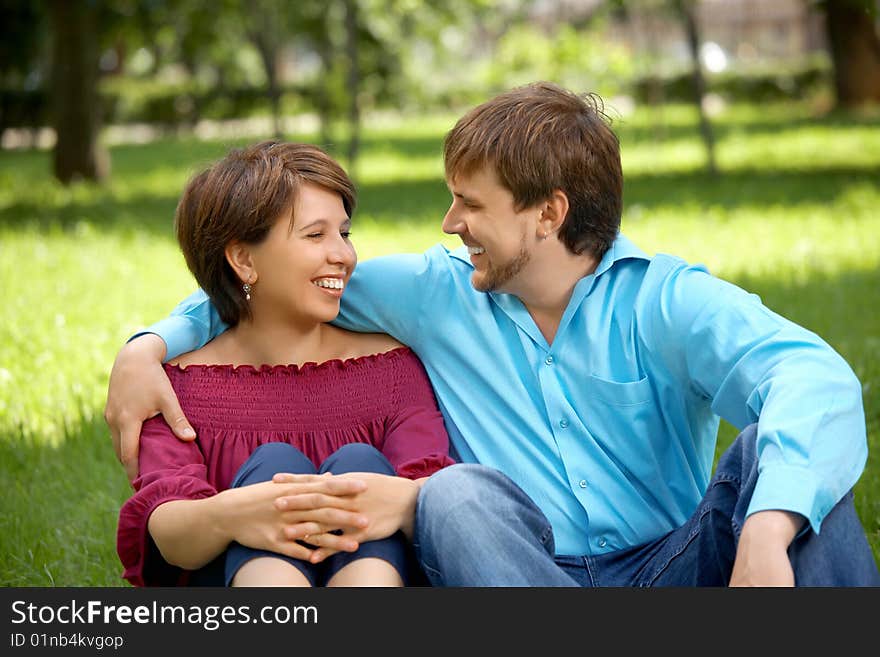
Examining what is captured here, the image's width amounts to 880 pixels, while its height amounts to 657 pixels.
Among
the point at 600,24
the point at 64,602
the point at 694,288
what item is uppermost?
the point at 600,24

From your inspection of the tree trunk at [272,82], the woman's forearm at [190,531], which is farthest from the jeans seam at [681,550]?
the tree trunk at [272,82]

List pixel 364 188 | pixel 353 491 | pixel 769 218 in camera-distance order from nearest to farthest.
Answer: pixel 353 491 → pixel 769 218 → pixel 364 188

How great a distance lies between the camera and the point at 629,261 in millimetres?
3279

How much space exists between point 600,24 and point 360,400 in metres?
18.8

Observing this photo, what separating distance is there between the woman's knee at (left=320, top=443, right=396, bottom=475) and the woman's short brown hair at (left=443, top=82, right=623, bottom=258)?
75 centimetres

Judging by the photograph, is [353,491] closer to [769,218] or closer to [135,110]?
[769,218]

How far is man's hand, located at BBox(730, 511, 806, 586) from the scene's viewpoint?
240 cm

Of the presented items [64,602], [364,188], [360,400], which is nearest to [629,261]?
[360,400]

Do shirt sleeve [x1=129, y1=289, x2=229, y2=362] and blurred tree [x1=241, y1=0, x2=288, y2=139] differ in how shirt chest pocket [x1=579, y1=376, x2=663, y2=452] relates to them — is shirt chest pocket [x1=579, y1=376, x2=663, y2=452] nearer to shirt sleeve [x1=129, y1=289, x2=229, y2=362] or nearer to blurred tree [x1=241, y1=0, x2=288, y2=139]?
shirt sleeve [x1=129, y1=289, x2=229, y2=362]

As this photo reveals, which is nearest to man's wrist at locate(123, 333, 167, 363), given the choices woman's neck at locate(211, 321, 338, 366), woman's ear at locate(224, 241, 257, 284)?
woman's neck at locate(211, 321, 338, 366)

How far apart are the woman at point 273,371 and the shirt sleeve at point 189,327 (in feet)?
0.12

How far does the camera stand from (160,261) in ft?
32.0

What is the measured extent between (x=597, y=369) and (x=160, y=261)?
23.3 ft

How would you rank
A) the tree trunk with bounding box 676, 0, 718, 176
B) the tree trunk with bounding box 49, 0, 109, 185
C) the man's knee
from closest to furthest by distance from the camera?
the man's knee < the tree trunk with bounding box 676, 0, 718, 176 < the tree trunk with bounding box 49, 0, 109, 185
